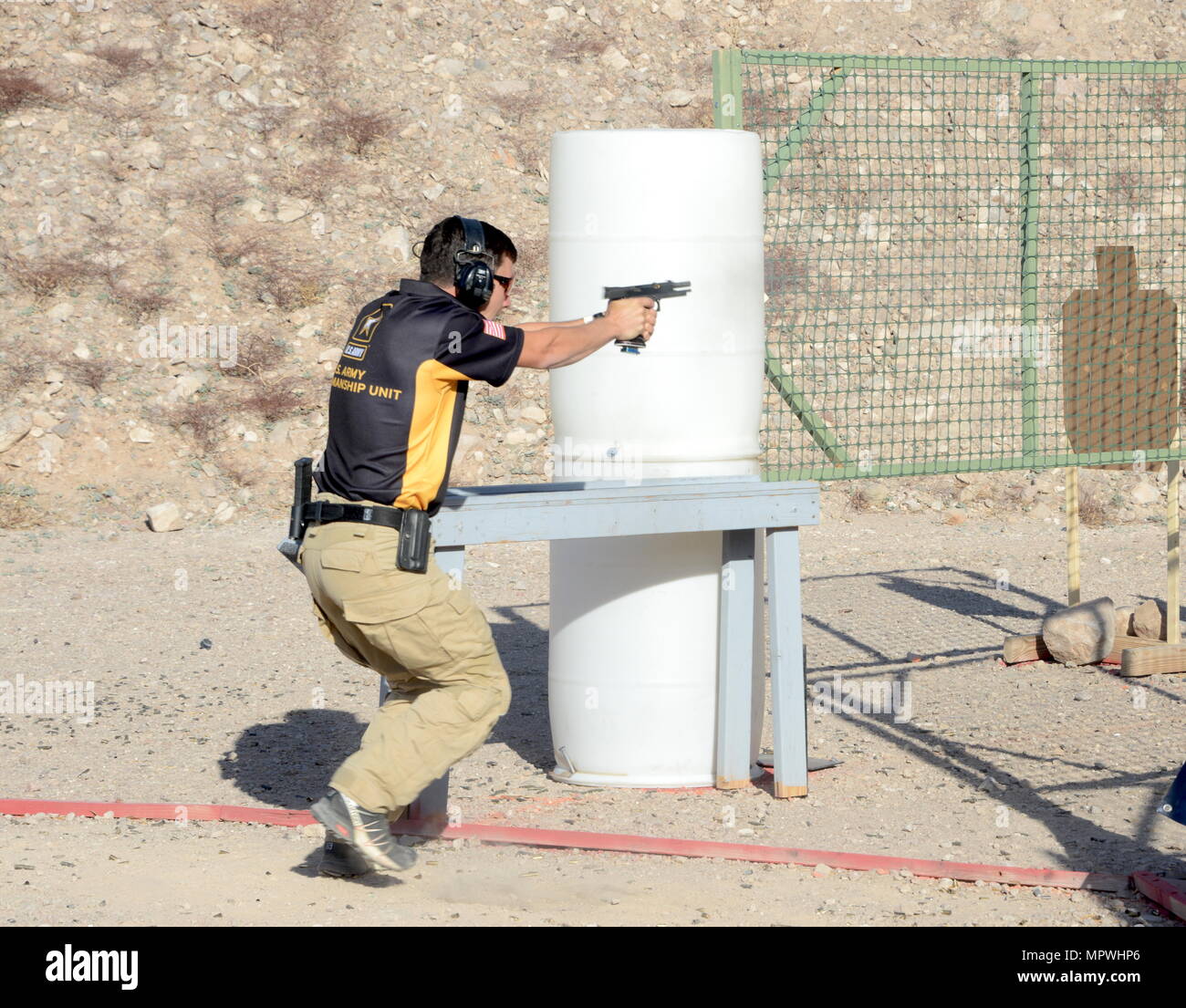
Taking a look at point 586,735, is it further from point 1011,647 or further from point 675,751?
point 1011,647

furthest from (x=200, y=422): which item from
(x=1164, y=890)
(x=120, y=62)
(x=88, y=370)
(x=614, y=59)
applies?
(x=1164, y=890)

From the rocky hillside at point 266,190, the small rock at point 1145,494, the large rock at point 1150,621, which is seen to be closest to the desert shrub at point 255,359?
the rocky hillside at point 266,190

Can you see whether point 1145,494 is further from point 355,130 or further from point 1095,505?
point 355,130

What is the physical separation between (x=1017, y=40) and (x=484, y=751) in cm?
1821

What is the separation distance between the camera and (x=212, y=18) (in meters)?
18.1

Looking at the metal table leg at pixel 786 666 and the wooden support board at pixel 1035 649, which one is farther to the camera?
the wooden support board at pixel 1035 649

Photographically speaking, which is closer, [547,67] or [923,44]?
[547,67]

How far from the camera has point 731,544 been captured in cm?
560

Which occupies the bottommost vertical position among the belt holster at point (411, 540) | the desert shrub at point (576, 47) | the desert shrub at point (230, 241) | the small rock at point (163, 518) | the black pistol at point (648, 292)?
the small rock at point (163, 518)

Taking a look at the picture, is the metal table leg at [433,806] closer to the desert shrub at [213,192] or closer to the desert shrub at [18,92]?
the desert shrub at [213,192]

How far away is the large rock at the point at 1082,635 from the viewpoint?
795 centimetres

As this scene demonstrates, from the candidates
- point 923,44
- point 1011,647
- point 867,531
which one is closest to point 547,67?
point 923,44

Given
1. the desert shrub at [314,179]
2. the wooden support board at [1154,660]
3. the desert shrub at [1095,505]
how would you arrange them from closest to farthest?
1. the wooden support board at [1154,660]
2. the desert shrub at [1095,505]
3. the desert shrub at [314,179]

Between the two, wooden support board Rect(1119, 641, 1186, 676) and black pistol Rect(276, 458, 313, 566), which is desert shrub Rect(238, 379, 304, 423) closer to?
wooden support board Rect(1119, 641, 1186, 676)
